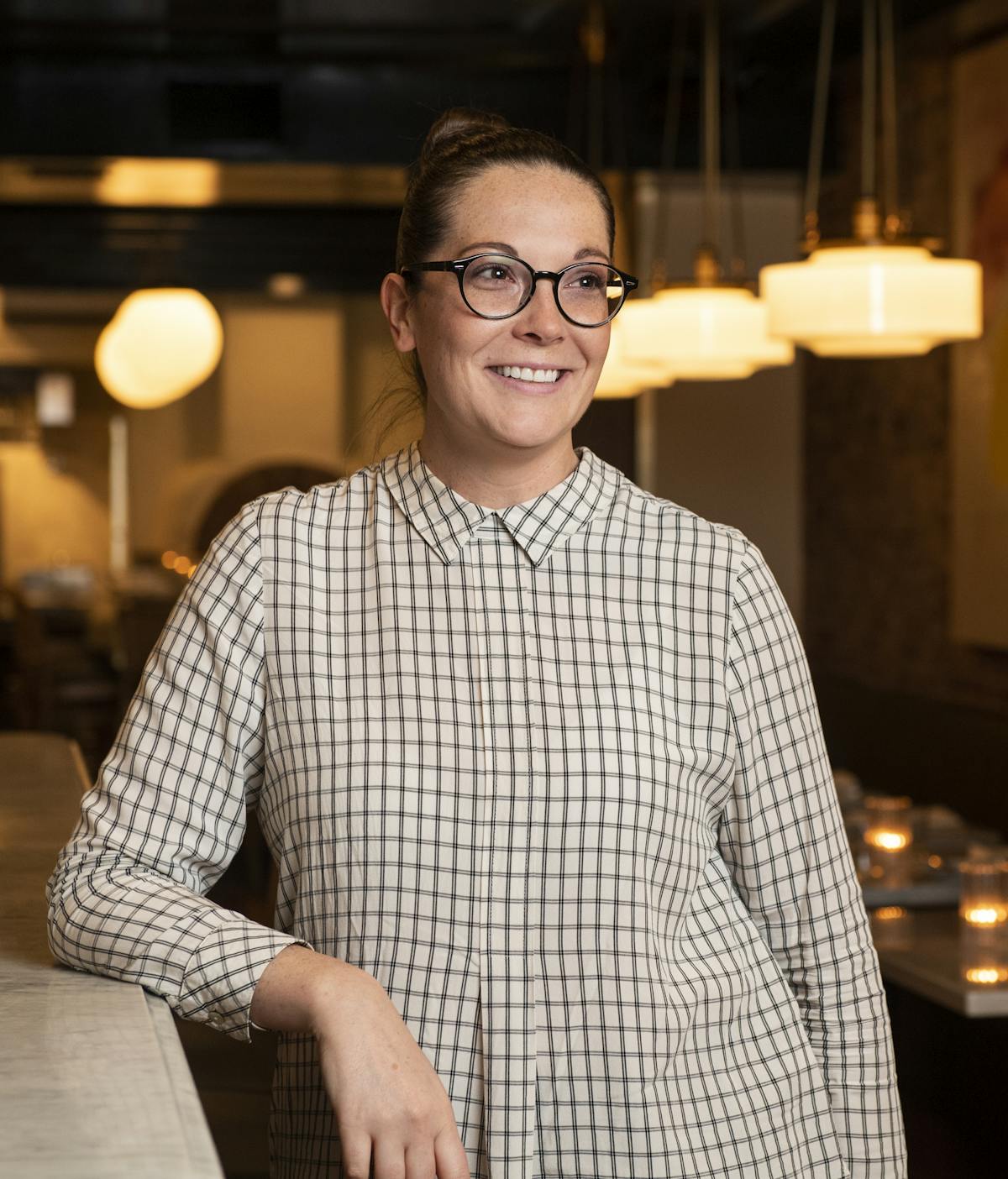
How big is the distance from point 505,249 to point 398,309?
0.50ft

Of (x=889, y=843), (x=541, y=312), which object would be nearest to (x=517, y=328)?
(x=541, y=312)

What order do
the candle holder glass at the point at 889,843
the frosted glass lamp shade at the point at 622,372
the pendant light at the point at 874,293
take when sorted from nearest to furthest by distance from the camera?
the pendant light at the point at 874,293, the candle holder glass at the point at 889,843, the frosted glass lamp shade at the point at 622,372

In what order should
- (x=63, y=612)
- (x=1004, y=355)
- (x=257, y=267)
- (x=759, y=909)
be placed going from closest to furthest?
(x=759, y=909) → (x=1004, y=355) → (x=257, y=267) → (x=63, y=612)

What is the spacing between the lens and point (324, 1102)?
4.23 ft

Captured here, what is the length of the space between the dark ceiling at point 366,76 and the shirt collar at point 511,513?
404cm

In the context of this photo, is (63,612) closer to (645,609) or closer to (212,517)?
(212,517)

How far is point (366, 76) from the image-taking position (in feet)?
18.8

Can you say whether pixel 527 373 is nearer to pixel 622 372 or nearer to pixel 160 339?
pixel 622 372

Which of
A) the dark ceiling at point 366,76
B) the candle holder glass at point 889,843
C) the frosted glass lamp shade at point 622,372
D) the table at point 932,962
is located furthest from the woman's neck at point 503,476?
the dark ceiling at point 366,76

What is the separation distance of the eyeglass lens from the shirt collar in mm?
139

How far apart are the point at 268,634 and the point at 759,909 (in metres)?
0.45

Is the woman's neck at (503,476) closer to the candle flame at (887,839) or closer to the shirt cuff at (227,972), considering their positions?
the shirt cuff at (227,972)

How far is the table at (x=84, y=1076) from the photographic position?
2.55 feet

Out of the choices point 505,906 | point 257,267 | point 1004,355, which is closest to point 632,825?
point 505,906
